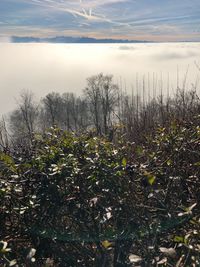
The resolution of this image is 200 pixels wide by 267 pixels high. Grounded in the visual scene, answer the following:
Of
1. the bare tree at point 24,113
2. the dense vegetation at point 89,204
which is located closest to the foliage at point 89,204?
the dense vegetation at point 89,204

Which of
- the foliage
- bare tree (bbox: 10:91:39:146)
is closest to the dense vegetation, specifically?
the foliage

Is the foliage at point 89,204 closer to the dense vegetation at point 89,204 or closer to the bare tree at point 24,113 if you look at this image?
the dense vegetation at point 89,204

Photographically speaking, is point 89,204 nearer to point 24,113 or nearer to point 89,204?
point 89,204

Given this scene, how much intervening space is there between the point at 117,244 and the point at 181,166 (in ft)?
2.96

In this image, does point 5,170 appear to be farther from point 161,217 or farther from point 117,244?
point 161,217

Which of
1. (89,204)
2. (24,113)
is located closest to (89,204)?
(89,204)

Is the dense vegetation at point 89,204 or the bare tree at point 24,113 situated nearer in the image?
the dense vegetation at point 89,204

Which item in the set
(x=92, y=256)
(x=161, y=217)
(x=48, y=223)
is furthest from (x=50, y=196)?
(x=161, y=217)

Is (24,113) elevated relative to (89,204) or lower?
lower

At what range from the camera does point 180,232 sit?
7.90 feet

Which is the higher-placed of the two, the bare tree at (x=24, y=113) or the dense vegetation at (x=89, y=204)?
the dense vegetation at (x=89, y=204)

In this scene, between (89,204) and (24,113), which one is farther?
(24,113)

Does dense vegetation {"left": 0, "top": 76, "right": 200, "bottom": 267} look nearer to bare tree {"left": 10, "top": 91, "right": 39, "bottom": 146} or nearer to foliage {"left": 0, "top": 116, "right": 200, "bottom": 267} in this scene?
foliage {"left": 0, "top": 116, "right": 200, "bottom": 267}

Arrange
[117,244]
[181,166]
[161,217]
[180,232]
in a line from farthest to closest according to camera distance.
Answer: [181,166]
[117,244]
[161,217]
[180,232]
